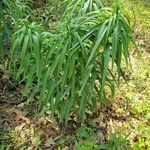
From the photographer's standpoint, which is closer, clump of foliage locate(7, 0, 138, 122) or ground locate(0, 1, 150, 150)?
clump of foliage locate(7, 0, 138, 122)

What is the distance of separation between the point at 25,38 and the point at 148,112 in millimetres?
1672

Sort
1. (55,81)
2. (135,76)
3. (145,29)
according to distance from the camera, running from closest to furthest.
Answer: (55,81) < (135,76) < (145,29)

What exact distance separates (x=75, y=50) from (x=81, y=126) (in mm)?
1072

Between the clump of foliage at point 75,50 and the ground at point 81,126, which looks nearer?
the clump of foliage at point 75,50

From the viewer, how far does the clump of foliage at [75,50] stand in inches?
108

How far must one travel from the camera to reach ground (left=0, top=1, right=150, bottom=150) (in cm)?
353

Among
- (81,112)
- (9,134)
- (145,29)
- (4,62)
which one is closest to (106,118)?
(81,112)

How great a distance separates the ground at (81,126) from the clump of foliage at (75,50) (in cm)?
46

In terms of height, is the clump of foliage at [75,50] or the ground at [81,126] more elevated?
the clump of foliage at [75,50]

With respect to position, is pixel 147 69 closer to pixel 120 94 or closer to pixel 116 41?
pixel 120 94

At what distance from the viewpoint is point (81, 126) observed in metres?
3.65

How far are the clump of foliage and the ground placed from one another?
456 mm

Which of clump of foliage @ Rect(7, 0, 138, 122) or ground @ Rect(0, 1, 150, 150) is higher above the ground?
clump of foliage @ Rect(7, 0, 138, 122)

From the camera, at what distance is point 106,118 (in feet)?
12.6
